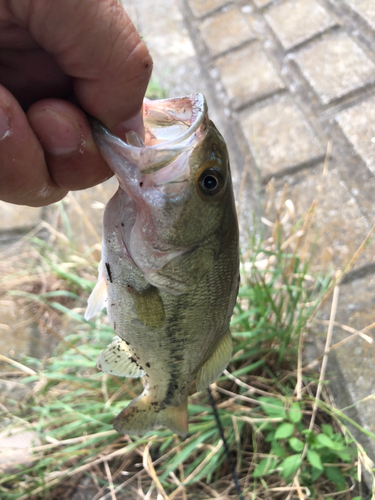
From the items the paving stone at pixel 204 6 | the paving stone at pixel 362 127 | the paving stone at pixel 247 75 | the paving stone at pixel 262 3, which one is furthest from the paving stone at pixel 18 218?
the paving stone at pixel 262 3

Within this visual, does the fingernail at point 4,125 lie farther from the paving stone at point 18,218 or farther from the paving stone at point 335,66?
the paving stone at point 335,66

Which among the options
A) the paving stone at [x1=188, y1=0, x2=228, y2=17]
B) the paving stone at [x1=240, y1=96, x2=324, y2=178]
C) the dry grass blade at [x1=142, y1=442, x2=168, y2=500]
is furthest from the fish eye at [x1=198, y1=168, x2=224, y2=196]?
the paving stone at [x1=188, y1=0, x2=228, y2=17]

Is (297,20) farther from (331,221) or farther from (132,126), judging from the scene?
(132,126)

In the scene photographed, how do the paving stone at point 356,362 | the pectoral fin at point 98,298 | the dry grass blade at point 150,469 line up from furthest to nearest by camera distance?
the paving stone at point 356,362 → the dry grass blade at point 150,469 → the pectoral fin at point 98,298

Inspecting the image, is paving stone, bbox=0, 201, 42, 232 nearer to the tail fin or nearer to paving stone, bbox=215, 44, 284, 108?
paving stone, bbox=215, 44, 284, 108

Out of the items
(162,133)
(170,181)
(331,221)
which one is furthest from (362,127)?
(170,181)

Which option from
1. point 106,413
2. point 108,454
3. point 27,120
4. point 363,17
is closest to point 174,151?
point 27,120
